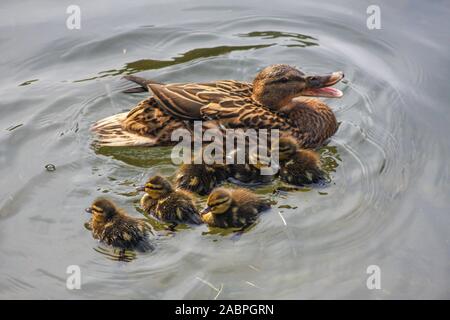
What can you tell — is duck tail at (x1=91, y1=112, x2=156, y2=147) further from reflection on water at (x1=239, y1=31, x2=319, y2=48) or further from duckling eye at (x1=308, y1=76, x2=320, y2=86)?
reflection on water at (x1=239, y1=31, x2=319, y2=48)

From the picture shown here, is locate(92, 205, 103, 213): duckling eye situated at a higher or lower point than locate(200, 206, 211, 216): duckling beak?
higher

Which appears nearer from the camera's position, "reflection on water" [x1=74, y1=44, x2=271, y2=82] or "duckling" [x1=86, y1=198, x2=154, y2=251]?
"duckling" [x1=86, y1=198, x2=154, y2=251]

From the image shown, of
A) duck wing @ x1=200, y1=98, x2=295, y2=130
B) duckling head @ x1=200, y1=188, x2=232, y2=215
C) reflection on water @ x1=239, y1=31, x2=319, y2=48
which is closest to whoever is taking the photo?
duckling head @ x1=200, y1=188, x2=232, y2=215

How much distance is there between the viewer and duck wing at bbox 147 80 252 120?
470 centimetres

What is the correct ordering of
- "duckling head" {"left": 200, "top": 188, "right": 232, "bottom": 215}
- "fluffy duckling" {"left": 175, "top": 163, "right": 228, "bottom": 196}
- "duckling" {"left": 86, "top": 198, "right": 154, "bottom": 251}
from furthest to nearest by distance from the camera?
"fluffy duckling" {"left": 175, "top": 163, "right": 228, "bottom": 196} → "duckling head" {"left": 200, "top": 188, "right": 232, "bottom": 215} → "duckling" {"left": 86, "top": 198, "right": 154, "bottom": 251}

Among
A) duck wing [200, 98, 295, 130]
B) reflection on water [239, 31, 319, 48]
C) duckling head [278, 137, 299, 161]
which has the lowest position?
duckling head [278, 137, 299, 161]

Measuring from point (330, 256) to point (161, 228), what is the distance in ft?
3.12

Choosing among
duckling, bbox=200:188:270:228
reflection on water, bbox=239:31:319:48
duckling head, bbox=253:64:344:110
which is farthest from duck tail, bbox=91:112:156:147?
reflection on water, bbox=239:31:319:48

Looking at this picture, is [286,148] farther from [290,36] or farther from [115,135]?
[290,36]

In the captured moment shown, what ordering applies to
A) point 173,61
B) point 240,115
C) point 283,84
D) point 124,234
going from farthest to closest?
point 173,61 → point 283,84 → point 240,115 → point 124,234

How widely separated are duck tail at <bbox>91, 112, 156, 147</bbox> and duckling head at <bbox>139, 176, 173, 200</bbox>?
726 mm

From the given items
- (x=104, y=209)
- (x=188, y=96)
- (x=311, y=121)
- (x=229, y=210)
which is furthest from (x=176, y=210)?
(x=311, y=121)

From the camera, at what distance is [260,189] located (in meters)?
4.46

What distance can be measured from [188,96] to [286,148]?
75 cm
